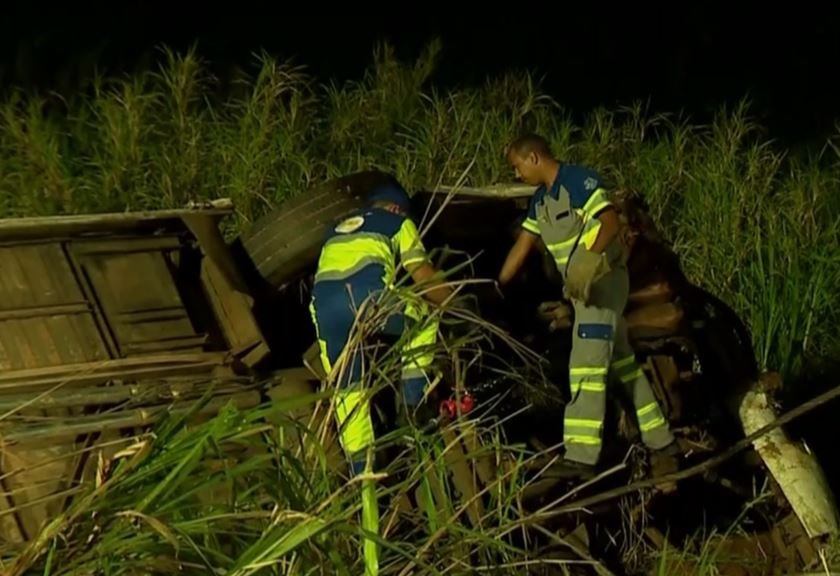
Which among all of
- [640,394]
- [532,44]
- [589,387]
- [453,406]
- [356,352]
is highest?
[532,44]

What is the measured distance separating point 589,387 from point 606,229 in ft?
2.06

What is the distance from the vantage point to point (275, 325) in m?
6.65

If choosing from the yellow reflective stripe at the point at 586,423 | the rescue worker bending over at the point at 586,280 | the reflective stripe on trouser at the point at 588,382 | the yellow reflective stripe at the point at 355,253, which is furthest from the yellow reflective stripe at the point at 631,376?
the yellow reflective stripe at the point at 355,253

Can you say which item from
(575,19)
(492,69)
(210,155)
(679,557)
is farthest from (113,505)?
(575,19)

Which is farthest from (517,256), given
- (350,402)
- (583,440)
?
(350,402)

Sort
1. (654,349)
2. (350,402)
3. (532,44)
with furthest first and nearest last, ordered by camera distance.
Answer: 1. (532,44)
2. (654,349)
3. (350,402)

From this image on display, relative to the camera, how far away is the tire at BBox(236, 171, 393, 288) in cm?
627

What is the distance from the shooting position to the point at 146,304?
5844 millimetres

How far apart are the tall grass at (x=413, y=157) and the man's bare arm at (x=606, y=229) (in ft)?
6.04

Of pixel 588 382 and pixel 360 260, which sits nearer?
pixel 360 260

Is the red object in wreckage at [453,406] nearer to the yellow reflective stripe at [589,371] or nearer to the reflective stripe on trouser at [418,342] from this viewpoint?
the reflective stripe on trouser at [418,342]

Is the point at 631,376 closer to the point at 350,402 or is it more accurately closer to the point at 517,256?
the point at 517,256

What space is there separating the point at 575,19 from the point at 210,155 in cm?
573

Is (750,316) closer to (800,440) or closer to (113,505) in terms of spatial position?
(800,440)
